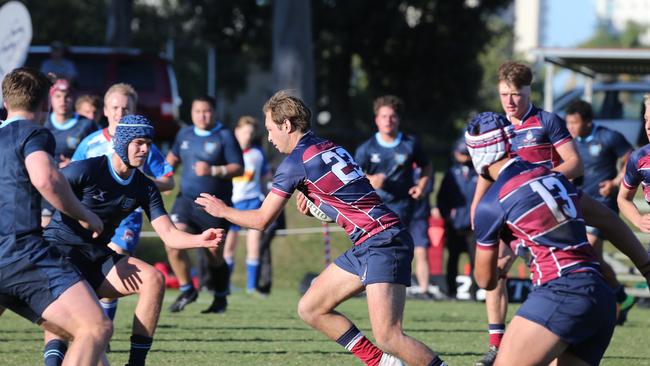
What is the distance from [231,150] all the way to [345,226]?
5092mm

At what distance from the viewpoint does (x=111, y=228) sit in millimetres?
7035

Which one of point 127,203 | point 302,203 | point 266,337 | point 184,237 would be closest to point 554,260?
point 302,203

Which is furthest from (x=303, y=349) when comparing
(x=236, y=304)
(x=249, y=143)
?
(x=249, y=143)

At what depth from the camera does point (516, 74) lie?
25.8 feet

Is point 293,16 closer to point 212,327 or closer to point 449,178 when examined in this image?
point 449,178

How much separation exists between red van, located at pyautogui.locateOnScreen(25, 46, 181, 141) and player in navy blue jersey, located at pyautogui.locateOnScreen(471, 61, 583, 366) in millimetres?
14779

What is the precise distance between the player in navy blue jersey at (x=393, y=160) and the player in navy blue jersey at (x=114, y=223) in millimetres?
5418

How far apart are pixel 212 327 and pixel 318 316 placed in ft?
11.5

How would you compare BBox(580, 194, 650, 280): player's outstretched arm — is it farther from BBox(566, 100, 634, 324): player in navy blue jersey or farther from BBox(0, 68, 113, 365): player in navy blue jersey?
BBox(566, 100, 634, 324): player in navy blue jersey

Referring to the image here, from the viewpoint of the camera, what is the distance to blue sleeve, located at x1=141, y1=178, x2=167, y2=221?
678 centimetres

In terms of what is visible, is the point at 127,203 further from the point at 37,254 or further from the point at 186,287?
the point at 186,287

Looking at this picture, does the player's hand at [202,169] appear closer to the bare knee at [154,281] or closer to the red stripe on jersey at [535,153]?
the red stripe on jersey at [535,153]

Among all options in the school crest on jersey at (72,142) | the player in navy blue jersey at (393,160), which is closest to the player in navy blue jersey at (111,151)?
the school crest on jersey at (72,142)

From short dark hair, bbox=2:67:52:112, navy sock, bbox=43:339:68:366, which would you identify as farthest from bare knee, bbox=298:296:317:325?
short dark hair, bbox=2:67:52:112
